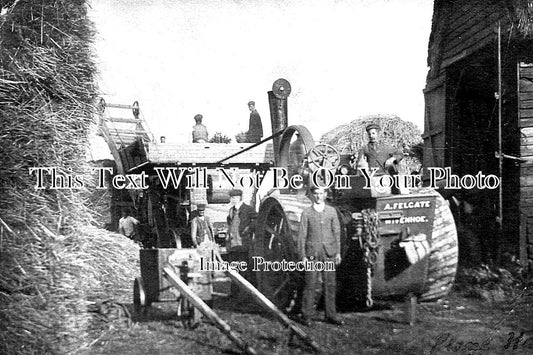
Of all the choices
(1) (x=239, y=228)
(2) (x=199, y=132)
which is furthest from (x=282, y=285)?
(2) (x=199, y=132)

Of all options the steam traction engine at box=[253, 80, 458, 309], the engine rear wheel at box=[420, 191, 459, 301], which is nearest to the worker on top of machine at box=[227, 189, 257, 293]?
the steam traction engine at box=[253, 80, 458, 309]

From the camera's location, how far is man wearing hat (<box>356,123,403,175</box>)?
3.74 metres

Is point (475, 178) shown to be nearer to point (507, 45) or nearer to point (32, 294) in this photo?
point (507, 45)

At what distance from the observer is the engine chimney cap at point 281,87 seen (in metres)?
3.94

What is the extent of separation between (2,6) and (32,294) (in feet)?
6.58

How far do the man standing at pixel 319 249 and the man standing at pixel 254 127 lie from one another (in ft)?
3.30

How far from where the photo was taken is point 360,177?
3.60 metres

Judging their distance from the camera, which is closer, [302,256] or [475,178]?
[302,256]

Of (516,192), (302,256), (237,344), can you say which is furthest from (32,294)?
(516,192)

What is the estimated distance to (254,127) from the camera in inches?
170

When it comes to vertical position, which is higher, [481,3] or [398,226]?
[481,3]

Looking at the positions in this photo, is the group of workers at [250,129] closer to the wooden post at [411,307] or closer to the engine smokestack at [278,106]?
the engine smokestack at [278,106]

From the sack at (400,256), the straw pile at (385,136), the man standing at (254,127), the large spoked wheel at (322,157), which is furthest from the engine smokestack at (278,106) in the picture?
the sack at (400,256)

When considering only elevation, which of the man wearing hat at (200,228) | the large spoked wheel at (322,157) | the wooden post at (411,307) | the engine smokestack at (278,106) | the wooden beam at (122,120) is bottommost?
the wooden post at (411,307)
